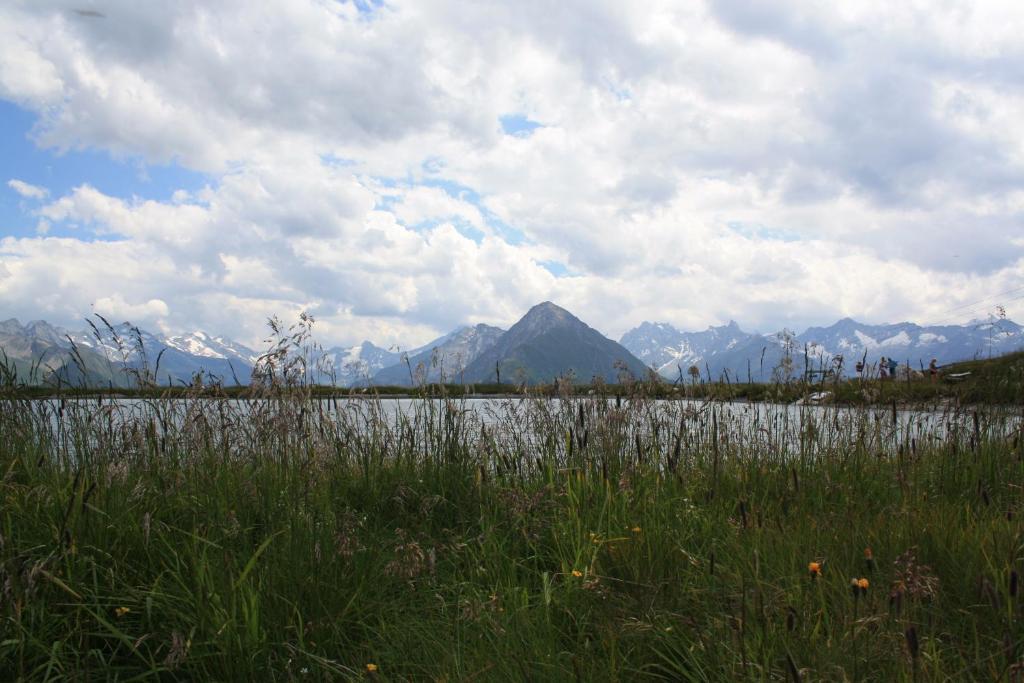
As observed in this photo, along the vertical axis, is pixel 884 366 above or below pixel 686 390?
above

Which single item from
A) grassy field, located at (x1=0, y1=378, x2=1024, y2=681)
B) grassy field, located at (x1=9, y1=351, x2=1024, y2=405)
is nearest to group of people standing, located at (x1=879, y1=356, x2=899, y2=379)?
grassy field, located at (x1=9, y1=351, x2=1024, y2=405)

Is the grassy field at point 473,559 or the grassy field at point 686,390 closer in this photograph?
the grassy field at point 473,559

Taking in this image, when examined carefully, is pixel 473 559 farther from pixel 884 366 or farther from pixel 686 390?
pixel 884 366

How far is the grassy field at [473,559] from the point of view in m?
2.80

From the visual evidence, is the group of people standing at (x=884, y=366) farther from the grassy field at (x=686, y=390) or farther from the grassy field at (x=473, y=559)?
the grassy field at (x=473, y=559)

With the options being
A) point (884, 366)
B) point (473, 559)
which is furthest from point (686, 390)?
point (473, 559)

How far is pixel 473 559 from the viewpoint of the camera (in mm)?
4523

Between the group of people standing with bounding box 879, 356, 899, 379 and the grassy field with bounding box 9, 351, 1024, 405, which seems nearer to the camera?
the grassy field with bounding box 9, 351, 1024, 405

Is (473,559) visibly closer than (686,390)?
Yes

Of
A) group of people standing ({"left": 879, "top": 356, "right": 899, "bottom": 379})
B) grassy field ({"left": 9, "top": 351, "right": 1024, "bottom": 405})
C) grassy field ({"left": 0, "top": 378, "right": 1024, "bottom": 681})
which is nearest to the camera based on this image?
grassy field ({"left": 0, "top": 378, "right": 1024, "bottom": 681})

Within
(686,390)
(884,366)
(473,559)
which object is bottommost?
(473,559)

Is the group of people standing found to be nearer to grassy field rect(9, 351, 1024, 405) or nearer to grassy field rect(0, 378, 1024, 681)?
grassy field rect(9, 351, 1024, 405)

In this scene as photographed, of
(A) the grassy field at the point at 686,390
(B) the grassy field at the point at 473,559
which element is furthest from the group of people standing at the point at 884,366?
(B) the grassy field at the point at 473,559

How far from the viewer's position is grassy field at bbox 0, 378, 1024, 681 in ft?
9.19
